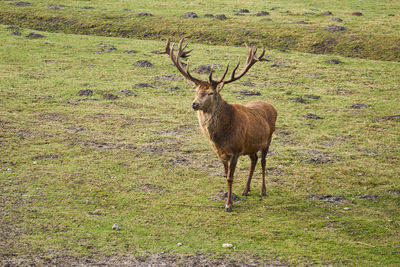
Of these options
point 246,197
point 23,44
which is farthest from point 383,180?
point 23,44

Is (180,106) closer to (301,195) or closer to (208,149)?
(208,149)

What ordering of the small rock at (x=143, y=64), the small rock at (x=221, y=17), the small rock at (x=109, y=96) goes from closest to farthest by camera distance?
the small rock at (x=109, y=96)
the small rock at (x=143, y=64)
the small rock at (x=221, y=17)

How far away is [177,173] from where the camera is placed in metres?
13.4

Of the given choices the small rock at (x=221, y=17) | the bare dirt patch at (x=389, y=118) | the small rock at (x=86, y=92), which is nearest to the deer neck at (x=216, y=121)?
the bare dirt patch at (x=389, y=118)

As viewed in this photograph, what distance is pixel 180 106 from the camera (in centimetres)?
2038

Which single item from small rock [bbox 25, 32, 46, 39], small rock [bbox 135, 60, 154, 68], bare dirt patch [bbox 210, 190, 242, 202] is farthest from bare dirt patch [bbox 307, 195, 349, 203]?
small rock [bbox 25, 32, 46, 39]

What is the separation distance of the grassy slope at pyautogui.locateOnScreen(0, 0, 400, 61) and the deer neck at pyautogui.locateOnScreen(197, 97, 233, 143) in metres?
22.4

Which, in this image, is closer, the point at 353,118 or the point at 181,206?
the point at 181,206

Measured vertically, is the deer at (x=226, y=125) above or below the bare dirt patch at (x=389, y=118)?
above

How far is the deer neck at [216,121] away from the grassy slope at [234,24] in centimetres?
2239

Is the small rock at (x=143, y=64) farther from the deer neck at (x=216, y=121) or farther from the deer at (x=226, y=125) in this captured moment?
the deer neck at (x=216, y=121)

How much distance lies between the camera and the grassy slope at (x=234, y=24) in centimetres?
3247

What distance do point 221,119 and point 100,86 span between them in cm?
1286

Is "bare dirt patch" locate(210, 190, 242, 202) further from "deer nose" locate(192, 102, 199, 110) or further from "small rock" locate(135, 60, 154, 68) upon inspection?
"small rock" locate(135, 60, 154, 68)
